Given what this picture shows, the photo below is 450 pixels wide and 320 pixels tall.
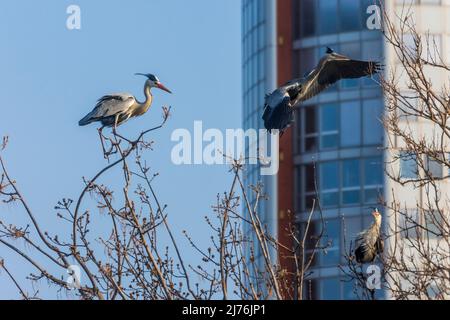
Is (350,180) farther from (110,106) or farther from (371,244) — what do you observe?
(371,244)

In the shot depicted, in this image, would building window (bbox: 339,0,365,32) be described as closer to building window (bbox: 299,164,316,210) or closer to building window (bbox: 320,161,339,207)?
building window (bbox: 320,161,339,207)

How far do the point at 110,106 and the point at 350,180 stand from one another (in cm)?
5086

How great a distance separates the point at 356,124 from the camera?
83500 mm

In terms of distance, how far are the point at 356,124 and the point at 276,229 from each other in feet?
18.8

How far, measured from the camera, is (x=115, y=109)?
33.0m

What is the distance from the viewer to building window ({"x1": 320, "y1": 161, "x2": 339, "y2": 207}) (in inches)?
3281

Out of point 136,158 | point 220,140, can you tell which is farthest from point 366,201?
point 136,158

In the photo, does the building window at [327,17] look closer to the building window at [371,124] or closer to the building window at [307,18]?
the building window at [307,18]

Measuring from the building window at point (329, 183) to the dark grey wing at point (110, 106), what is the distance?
165 feet

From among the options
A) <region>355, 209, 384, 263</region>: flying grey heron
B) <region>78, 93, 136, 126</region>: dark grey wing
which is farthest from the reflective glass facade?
<region>355, 209, 384, 263</region>: flying grey heron

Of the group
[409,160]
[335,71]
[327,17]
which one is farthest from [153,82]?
[327,17]

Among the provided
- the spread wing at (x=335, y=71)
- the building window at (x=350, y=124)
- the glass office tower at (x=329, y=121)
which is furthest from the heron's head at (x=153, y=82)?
the building window at (x=350, y=124)

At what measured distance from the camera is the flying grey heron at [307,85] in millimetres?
34062
